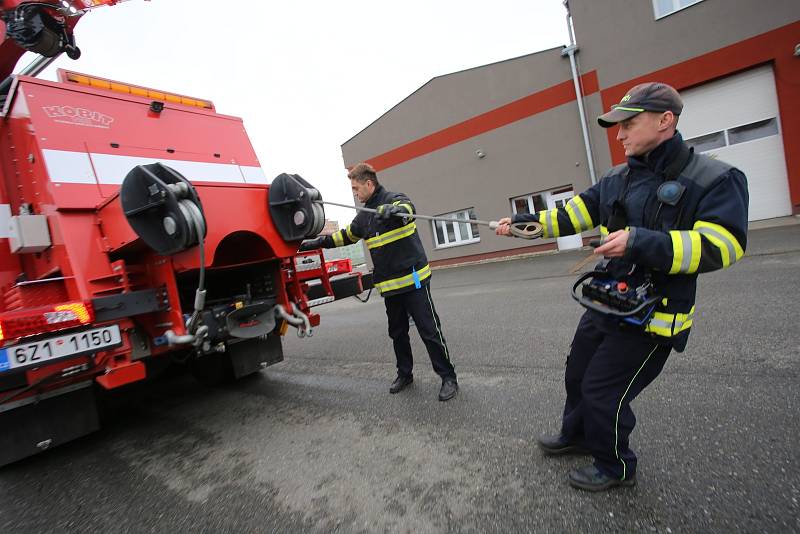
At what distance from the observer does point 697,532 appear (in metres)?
1.68

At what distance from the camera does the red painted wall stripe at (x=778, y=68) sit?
1053 cm

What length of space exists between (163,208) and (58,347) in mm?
1031

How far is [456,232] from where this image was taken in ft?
54.1

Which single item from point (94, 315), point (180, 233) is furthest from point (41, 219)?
point (180, 233)

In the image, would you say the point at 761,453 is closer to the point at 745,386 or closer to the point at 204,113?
the point at 745,386

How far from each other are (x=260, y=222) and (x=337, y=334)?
3.77 m

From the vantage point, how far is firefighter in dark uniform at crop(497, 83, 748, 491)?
1.57m

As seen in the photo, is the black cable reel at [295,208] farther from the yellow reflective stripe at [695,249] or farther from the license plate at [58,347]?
the yellow reflective stripe at [695,249]

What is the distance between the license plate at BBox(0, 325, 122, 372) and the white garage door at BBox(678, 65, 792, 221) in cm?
1327

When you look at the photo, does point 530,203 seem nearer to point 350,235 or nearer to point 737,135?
point 737,135

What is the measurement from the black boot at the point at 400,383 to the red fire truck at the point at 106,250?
0.90 meters

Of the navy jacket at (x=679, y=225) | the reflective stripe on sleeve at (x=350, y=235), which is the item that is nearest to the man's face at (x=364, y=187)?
the reflective stripe on sleeve at (x=350, y=235)

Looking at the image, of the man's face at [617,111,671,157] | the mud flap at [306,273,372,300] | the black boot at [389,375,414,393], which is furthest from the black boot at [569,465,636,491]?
the mud flap at [306,273,372,300]

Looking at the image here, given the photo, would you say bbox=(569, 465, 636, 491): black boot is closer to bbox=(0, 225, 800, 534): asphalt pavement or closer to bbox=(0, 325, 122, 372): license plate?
bbox=(0, 225, 800, 534): asphalt pavement
